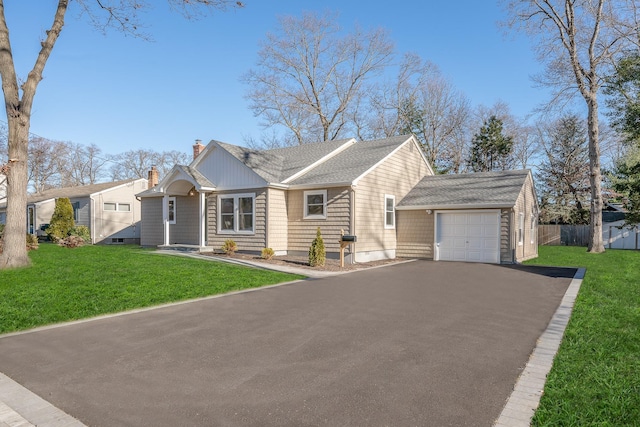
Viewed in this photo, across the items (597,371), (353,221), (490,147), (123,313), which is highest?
(490,147)

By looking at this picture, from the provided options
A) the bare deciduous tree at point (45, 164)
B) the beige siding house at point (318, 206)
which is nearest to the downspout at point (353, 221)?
the beige siding house at point (318, 206)

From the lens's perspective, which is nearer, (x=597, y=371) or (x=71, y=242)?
(x=597, y=371)

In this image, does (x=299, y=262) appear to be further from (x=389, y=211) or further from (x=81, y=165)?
(x=81, y=165)

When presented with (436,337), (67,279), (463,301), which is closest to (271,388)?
(436,337)

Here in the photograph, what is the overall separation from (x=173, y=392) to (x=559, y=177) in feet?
130

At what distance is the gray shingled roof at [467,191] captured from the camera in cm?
1641

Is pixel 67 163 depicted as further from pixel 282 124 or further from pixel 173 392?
pixel 173 392

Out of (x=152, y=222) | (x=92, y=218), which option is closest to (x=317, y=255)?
(x=152, y=222)

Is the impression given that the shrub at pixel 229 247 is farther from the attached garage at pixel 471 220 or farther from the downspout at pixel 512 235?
the downspout at pixel 512 235

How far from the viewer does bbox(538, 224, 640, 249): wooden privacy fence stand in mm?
28953

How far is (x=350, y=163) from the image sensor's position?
58.8 feet

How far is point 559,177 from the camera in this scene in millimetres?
36500

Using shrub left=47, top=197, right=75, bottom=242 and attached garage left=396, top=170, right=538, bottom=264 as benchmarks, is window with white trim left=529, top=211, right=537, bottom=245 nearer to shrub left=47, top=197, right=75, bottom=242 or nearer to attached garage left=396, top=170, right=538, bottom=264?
attached garage left=396, top=170, right=538, bottom=264

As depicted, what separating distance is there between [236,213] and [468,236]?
370 inches
